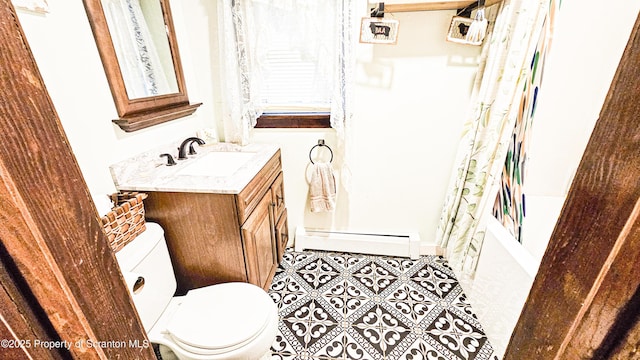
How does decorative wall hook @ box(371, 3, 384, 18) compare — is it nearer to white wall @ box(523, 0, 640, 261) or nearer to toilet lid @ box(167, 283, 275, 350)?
white wall @ box(523, 0, 640, 261)

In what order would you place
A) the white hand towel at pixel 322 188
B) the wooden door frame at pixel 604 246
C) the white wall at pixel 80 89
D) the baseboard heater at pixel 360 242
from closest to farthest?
1. the wooden door frame at pixel 604 246
2. the white wall at pixel 80 89
3. the white hand towel at pixel 322 188
4. the baseboard heater at pixel 360 242

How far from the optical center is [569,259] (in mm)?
388

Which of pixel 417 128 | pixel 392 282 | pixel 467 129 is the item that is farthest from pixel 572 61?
pixel 392 282

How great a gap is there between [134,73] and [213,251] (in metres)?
0.97

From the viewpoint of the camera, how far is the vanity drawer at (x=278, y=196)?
1.77m

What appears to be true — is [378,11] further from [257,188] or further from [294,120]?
[257,188]

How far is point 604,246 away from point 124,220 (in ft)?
4.34

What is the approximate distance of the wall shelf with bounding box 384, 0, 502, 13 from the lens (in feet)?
4.59

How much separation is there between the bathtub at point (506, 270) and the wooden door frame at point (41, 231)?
1.46 m

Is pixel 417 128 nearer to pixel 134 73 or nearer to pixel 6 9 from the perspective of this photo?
pixel 134 73

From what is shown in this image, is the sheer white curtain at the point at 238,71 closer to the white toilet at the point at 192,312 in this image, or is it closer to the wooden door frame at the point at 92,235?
the white toilet at the point at 192,312

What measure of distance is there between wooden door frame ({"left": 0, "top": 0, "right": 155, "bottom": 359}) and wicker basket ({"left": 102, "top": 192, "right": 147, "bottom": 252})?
1.95 ft

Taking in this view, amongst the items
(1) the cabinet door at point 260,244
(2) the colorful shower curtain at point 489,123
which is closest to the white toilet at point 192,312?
(1) the cabinet door at point 260,244

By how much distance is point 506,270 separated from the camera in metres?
1.30
